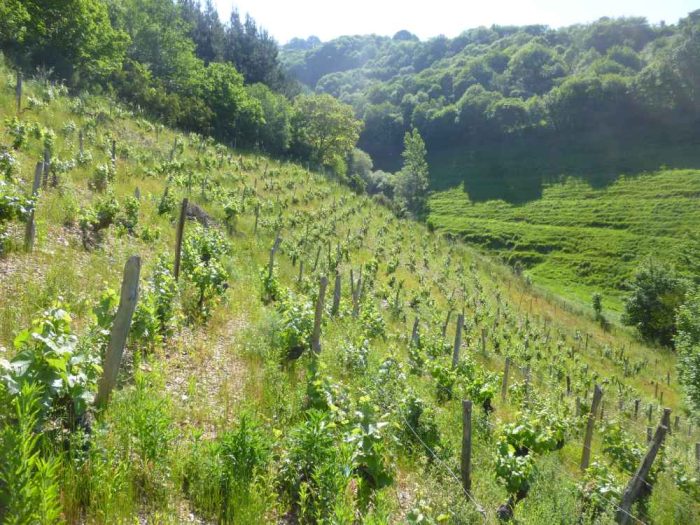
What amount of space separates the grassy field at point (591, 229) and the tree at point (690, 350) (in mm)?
19396

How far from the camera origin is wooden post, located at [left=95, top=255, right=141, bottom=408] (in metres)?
4.46

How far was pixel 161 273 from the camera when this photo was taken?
8.22 meters

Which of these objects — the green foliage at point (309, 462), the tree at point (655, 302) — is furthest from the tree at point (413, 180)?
the green foliage at point (309, 462)

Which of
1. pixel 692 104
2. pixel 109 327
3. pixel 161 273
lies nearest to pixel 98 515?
pixel 109 327

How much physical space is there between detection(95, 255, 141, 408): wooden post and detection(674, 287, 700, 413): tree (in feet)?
84.3

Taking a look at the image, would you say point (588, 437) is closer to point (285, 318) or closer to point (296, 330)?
point (296, 330)

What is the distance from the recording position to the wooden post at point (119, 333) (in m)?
4.46

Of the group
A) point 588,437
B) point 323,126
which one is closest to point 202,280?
point 588,437

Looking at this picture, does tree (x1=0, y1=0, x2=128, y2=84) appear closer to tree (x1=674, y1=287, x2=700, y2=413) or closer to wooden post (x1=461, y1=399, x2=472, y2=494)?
wooden post (x1=461, y1=399, x2=472, y2=494)

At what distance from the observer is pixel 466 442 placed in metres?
5.83

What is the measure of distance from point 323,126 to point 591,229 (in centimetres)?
4225

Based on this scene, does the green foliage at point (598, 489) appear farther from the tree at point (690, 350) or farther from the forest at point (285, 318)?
the tree at point (690, 350)

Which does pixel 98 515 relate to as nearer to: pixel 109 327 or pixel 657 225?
pixel 109 327

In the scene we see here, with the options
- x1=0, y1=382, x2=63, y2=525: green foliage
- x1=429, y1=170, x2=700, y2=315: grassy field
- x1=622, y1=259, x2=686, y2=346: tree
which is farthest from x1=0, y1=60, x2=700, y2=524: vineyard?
x1=429, y1=170, x2=700, y2=315: grassy field
